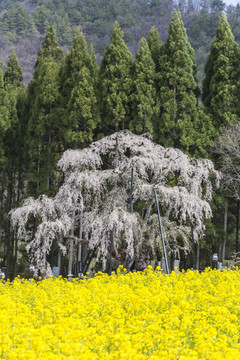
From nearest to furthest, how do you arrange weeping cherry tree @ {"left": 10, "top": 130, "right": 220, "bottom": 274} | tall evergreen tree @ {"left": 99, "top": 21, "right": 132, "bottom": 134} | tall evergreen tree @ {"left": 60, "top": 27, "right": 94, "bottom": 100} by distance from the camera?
weeping cherry tree @ {"left": 10, "top": 130, "right": 220, "bottom": 274} → tall evergreen tree @ {"left": 99, "top": 21, "right": 132, "bottom": 134} → tall evergreen tree @ {"left": 60, "top": 27, "right": 94, "bottom": 100}

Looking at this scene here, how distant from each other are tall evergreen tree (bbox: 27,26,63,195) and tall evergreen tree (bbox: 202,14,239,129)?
545 cm

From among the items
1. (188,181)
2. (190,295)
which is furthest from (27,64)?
(190,295)

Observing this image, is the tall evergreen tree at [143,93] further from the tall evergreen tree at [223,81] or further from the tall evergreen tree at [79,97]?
the tall evergreen tree at [223,81]

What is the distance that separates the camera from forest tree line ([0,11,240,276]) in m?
15.9

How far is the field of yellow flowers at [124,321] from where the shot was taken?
11.8 feet

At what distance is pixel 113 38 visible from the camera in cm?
1698

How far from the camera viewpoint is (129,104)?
54.9 ft

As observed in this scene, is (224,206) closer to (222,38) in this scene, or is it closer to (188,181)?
(188,181)

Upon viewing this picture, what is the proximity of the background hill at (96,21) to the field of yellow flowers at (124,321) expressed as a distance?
28.2 m

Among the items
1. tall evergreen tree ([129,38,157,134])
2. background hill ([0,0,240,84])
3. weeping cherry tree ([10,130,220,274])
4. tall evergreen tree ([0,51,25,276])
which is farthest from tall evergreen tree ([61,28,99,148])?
background hill ([0,0,240,84])

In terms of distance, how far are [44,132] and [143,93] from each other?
3.69 metres

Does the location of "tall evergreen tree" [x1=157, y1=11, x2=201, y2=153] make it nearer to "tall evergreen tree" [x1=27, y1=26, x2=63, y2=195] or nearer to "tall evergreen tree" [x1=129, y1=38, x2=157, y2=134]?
"tall evergreen tree" [x1=129, y1=38, x2=157, y2=134]

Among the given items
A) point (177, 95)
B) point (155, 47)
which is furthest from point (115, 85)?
point (155, 47)

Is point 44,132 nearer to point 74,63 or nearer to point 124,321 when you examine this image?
point 74,63
